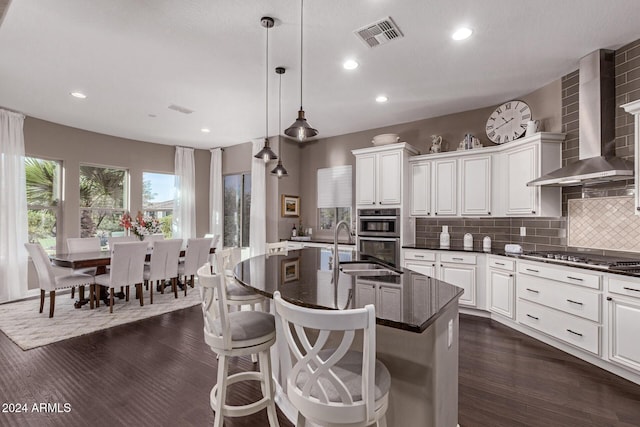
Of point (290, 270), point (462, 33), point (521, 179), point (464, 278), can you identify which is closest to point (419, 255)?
point (464, 278)

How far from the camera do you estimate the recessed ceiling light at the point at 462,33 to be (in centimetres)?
269

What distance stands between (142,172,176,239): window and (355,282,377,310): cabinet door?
622 cm

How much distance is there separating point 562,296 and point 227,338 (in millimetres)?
3221

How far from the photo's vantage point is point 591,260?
2.93 m

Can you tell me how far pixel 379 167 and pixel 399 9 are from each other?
264 centimetres

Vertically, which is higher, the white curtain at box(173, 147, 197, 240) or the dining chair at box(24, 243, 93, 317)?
the white curtain at box(173, 147, 197, 240)

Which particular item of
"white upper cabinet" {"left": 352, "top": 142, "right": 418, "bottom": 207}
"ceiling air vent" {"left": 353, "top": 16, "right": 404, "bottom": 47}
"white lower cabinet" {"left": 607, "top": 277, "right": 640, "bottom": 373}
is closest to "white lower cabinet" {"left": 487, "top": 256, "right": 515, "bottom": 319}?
"white lower cabinet" {"left": 607, "top": 277, "right": 640, "bottom": 373}

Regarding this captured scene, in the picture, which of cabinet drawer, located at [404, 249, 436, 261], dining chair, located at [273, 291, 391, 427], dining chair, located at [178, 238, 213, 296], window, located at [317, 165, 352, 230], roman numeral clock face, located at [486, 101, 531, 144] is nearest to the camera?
dining chair, located at [273, 291, 391, 427]


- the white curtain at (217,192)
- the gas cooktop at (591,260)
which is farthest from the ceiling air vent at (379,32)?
the white curtain at (217,192)

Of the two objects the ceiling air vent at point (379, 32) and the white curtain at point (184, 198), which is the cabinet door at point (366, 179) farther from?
the white curtain at point (184, 198)

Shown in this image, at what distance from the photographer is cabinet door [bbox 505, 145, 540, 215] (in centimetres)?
367

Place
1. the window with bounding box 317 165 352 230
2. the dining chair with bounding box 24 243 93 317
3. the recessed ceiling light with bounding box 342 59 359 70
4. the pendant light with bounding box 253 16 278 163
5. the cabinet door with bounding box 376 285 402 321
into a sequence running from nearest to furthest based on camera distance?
the cabinet door with bounding box 376 285 402 321 → the pendant light with bounding box 253 16 278 163 → the recessed ceiling light with bounding box 342 59 359 70 → the dining chair with bounding box 24 243 93 317 → the window with bounding box 317 165 352 230

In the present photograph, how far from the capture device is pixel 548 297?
3195 millimetres

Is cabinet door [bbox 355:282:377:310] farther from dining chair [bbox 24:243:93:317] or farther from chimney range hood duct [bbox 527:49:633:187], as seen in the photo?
dining chair [bbox 24:243:93:317]
